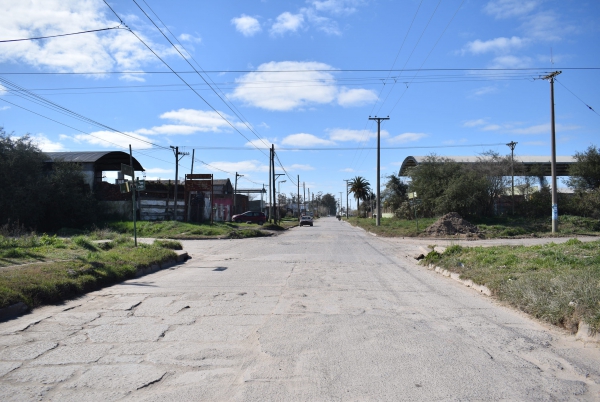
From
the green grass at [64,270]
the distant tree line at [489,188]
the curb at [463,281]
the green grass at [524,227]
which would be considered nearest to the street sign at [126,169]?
the green grass at [64,270]

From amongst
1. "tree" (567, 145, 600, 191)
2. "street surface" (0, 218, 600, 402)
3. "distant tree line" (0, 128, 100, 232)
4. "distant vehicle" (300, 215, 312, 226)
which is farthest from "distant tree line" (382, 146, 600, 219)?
"street surface" (0, 218, 600, 402)

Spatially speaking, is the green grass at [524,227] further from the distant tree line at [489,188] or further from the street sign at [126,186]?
the street sign at [126,186]

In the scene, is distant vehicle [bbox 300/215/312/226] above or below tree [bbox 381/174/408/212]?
below

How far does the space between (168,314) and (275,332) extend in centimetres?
221

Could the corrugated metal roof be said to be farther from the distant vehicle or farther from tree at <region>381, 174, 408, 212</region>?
tree at <region>381, 174, 408, 212</region>

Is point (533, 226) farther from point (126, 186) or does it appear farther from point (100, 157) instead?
point (100, 157)

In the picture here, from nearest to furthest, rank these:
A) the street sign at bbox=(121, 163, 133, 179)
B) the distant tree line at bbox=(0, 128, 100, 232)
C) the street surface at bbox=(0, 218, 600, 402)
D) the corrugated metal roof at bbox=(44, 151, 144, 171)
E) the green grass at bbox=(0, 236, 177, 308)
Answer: the street surface at bbox=(0, 218, 600, 402), the green grass at bbox=(0, 236, 177, 308), the street sign at bbox=(121, 163, 133, 179), the distant tree line at bbox=(0, 128, 100, 232), the corrugated metal roof at bbox=(44, 151, 144, 171)

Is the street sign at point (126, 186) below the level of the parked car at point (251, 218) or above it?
above

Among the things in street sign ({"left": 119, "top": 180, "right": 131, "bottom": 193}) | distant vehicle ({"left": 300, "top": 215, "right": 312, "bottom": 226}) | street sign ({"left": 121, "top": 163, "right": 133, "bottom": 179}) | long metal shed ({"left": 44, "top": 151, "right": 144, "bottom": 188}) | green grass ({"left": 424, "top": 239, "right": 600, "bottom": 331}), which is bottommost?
distant vehicle ({"left": 300, "top": 215, "right": 312, "bottom": 226})

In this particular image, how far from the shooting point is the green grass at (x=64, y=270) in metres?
8.36

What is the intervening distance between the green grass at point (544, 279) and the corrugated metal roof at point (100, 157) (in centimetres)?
3427

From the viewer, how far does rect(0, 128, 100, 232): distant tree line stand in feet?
102

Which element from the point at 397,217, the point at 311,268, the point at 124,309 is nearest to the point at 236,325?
the point at 124,309

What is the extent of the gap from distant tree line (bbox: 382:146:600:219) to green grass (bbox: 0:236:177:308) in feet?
101
